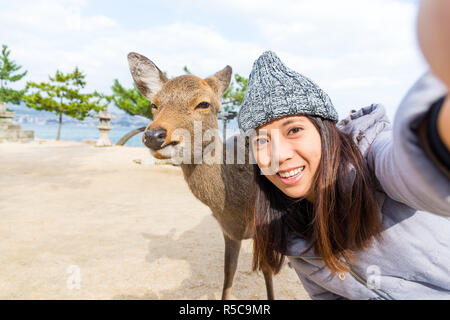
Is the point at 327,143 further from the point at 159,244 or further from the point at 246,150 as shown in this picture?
the point at 159,244

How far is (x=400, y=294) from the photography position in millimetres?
1415

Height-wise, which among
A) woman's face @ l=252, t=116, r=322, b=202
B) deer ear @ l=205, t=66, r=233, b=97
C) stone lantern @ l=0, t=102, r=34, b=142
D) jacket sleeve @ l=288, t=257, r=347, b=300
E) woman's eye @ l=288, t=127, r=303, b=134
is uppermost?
stone lantern @ l=0, t=102, r=34, b=142

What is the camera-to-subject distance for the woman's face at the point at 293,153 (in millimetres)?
1334

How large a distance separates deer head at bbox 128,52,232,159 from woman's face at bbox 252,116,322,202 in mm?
891

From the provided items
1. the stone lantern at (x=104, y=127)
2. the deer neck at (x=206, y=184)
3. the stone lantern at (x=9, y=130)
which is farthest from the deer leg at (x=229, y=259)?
the stone lantern at (x=9, y=130)

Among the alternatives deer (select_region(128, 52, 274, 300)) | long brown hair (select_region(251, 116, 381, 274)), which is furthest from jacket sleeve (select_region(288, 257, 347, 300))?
long brown hair (select_region(251, 116, 381, 274))

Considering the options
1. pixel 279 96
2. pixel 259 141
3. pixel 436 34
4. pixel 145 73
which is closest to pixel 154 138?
pixel 259 141

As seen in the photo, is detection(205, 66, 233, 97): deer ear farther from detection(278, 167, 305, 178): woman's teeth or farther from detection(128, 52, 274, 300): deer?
detection(278, 167, 305, 178): woman's teeth

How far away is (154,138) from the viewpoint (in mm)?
1956

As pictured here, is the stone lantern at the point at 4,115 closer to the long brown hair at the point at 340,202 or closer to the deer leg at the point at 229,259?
the deer leg at the point at 229,259

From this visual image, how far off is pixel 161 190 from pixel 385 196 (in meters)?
6.93

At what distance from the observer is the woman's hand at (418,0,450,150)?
346mm

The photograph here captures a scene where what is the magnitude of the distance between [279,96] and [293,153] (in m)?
0.31

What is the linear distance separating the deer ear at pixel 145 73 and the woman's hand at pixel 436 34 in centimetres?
267
